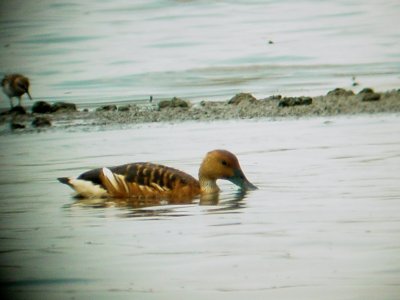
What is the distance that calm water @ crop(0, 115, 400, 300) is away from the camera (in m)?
8.18

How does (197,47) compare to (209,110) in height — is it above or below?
above

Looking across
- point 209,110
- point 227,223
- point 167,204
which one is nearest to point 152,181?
point 167,204

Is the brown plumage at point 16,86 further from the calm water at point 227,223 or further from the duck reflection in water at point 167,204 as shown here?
the duck reflection in water at point 167,204

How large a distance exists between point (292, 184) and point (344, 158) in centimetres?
132

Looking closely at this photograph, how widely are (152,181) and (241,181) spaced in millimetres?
818

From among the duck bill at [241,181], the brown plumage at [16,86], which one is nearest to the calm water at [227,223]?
the duck bill at [241,181]

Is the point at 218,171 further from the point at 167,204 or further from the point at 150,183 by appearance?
the point at 167,204

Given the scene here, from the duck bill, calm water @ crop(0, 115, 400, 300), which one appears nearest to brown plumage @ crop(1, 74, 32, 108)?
calm water @ crop(0, 115, 400, 300)

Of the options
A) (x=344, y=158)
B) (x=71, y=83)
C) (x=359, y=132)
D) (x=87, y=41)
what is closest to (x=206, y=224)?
(x=344, y=158)

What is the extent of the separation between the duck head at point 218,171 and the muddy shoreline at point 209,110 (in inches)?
152

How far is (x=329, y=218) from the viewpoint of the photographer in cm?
1010

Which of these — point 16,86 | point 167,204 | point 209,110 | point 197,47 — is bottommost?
point 167,204

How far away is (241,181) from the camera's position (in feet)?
40.2

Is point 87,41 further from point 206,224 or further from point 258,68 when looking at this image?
point 206,224
